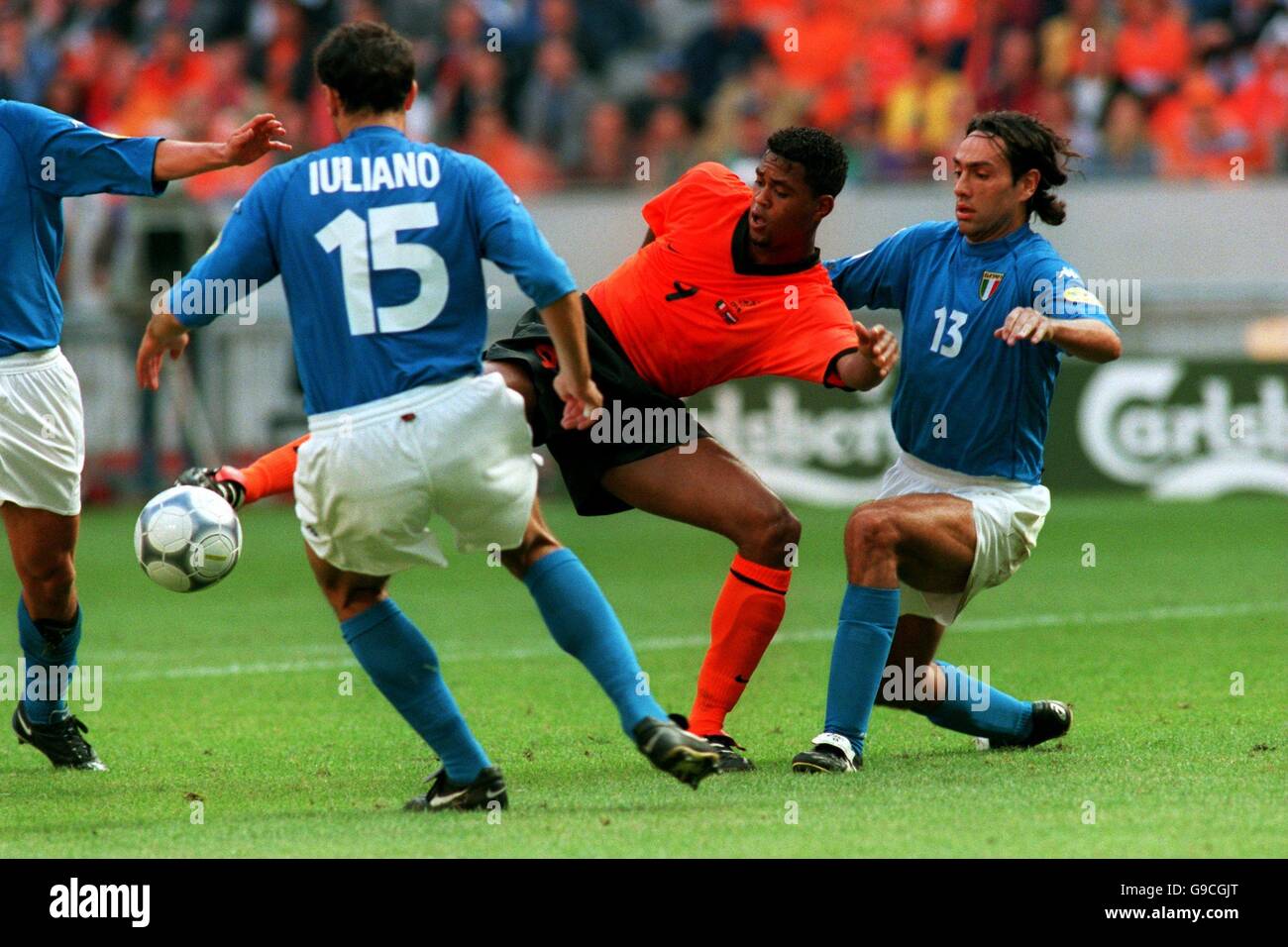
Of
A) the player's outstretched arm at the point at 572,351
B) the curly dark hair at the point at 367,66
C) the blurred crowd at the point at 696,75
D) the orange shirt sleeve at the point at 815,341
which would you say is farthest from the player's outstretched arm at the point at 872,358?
the blurred crowd at the point at 696,75

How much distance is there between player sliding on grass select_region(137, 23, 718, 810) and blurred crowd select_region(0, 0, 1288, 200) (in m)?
10.4

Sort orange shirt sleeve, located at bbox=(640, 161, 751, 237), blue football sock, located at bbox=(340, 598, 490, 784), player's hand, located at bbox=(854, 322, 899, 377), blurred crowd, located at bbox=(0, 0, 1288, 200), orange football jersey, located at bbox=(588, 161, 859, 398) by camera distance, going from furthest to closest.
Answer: blurred crowd, located at bbox=(0, 0, 1288, 200), orange shirt sleeve, located at bbox=(640, 161, 751, 237), orange football jersey, located at bbox=(588, 161, 859, 398), player's hand, located at bbox=(854, 322, 899, 377), blue football sock, located at bbox=(340, 598, 490, 784)

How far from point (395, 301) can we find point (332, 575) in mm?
809

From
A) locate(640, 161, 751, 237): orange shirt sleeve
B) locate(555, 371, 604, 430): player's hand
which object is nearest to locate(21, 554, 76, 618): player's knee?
locate(555, 371, 604, 430): player's hand

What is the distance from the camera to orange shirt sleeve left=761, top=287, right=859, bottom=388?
635 cm

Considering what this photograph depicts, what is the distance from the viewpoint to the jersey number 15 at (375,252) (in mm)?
5055

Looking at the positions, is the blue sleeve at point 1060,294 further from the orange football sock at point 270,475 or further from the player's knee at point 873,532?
the orange football sock at point 270,475

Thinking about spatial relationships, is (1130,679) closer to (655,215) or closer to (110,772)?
(655,215)

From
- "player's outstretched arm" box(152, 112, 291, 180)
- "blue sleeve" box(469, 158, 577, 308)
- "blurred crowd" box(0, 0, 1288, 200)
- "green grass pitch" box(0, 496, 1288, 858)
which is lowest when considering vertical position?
"green grass pitch" box(0, 496, 1288, 858)

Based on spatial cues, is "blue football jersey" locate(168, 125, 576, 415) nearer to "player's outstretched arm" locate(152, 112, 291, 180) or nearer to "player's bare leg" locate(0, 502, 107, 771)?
"player's outstretched arm" locate(152, 112, 291, 180)

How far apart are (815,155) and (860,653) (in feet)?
5.30

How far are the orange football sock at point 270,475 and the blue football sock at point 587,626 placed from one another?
106 centimetres

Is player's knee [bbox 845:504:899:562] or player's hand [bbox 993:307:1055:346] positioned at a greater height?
player's hand [bbox 993:307:1055:346]
